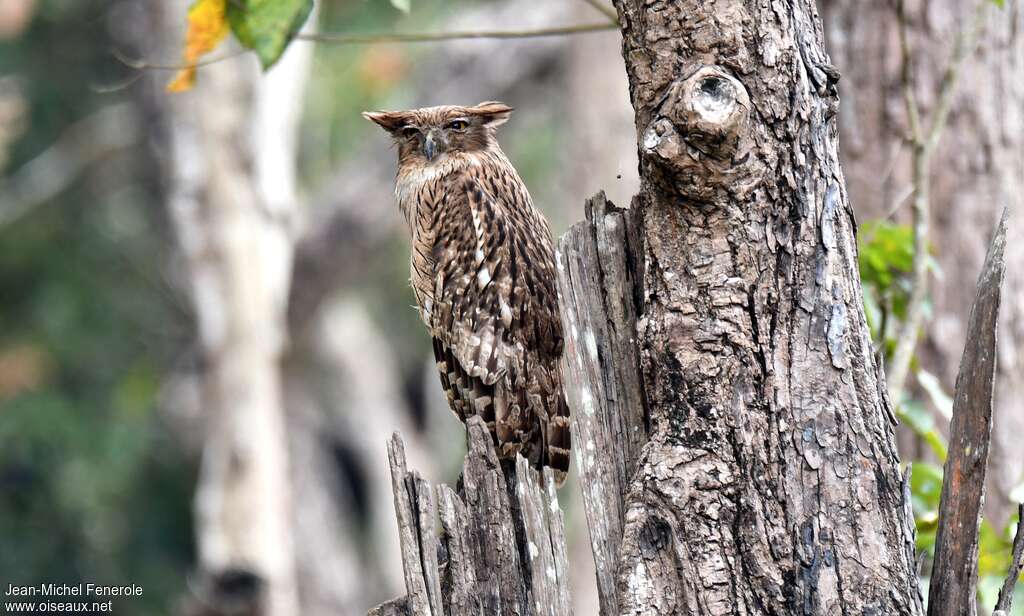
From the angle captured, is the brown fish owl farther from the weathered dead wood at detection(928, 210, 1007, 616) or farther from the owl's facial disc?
the weathered dead wood at detection(928, 210, 1007, 616)

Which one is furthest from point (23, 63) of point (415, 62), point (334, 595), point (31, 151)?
point (334, 595)

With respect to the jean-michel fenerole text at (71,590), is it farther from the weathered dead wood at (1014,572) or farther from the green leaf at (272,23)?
the weathered dead wood at (1014,572)

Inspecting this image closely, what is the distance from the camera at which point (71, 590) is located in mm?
12016

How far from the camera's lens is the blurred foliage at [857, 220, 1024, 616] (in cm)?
316

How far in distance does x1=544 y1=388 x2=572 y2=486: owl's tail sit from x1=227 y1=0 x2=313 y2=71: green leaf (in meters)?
1.22

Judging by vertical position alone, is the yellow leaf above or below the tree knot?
above

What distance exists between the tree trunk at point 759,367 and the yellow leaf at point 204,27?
59.3 inches

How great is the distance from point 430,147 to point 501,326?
3.05 feet

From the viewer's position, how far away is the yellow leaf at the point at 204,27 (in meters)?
3.36

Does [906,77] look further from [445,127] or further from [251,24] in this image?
[251,24]

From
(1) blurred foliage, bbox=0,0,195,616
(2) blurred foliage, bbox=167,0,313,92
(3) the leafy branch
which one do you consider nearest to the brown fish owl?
(3) the leafy branch

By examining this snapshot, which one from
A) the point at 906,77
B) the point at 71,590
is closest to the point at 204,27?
the point at 906,77

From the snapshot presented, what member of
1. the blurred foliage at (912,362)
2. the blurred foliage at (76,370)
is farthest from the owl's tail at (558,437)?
the blurred foliage at (76,370)

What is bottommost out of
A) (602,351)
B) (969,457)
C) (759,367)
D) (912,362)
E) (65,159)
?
(969,457)
